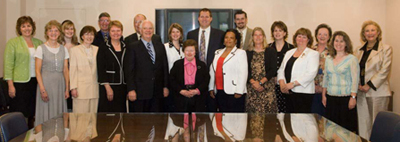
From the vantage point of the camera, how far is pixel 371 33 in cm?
530

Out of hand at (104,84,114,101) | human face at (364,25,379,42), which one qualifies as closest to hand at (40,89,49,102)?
hand at (104,84,114,101)

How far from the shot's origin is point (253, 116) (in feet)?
11.3

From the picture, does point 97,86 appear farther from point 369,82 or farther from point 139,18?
point 369,82

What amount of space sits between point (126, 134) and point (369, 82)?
377 centimetres

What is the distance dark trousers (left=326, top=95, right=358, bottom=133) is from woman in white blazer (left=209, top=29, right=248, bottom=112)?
1.04m

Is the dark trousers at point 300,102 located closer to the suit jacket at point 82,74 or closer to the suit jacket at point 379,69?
the suit jacket at point 379,69

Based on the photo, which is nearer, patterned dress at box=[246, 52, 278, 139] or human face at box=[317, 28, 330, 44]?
patterned dress at box=[246, 52, 278, 139]

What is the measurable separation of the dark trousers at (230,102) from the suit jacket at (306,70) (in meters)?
0.68

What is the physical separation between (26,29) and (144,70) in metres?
1.75

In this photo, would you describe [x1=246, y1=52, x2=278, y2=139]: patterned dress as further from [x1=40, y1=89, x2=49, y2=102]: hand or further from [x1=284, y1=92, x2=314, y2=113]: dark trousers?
[x1=40, y1=89, x2=49, y2=102]: hand

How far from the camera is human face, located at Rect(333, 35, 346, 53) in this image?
478cm

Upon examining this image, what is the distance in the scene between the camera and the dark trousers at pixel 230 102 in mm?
5086

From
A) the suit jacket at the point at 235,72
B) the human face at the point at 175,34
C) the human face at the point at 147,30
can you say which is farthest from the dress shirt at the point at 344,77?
the human face at the point at 147,30

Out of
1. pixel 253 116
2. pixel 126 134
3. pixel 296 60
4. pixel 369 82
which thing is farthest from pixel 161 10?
pixel 126 134
